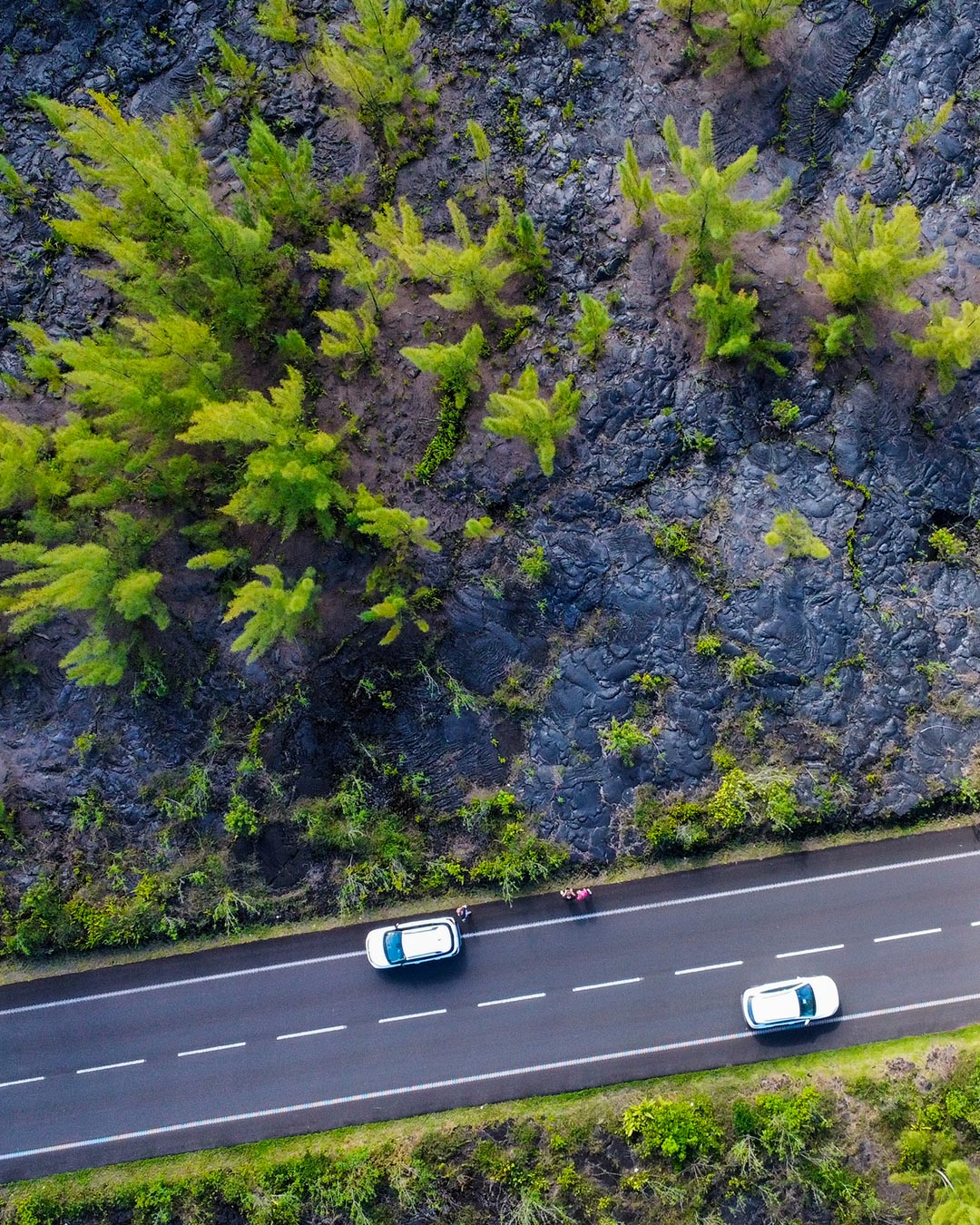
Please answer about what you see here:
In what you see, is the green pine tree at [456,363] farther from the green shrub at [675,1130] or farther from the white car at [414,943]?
the green shrub at [675,1130]

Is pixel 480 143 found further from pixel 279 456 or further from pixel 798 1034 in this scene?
pixel 798 1034

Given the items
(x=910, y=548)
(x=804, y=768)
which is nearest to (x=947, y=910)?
(x=804, y=768)

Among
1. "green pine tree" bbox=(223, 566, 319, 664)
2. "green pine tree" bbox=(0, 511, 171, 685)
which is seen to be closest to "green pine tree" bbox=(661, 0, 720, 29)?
"green pine tree" bbox=(223, 566, 319, 664)

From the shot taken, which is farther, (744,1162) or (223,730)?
(223,730)

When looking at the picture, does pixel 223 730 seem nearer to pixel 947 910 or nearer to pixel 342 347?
pixel 342 347

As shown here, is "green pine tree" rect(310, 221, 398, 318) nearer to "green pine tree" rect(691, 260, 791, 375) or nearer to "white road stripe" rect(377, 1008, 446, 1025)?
"green pine tree" rect(691, 260, 791, 375)

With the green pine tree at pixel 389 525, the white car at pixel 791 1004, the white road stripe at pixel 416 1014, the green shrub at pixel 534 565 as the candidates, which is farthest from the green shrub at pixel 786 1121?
the green pine tree at pixel 389 525

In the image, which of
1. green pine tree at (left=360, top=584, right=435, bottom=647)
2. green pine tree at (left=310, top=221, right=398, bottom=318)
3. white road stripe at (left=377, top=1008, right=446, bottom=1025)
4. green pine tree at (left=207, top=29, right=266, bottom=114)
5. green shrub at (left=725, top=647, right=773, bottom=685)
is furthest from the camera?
green pine tree at (left=207, top=29, right=266, bottom=114)
